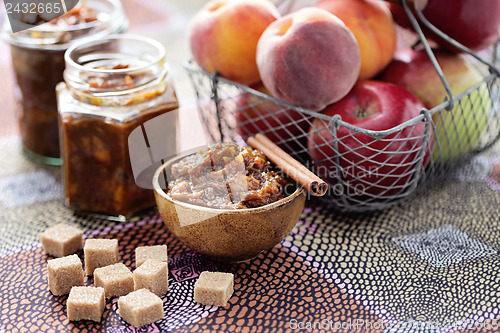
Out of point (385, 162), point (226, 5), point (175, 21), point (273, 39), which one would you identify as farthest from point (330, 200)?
point (175, 21)

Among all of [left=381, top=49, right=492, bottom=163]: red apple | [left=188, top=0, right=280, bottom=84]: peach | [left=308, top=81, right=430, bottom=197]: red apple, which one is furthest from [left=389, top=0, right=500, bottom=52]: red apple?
[left=188, top=0, right=280, bottom=84]: peach

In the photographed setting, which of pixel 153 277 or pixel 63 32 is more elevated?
pixel 63 32

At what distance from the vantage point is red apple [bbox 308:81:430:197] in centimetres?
92

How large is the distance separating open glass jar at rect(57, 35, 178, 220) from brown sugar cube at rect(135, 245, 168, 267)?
135mm

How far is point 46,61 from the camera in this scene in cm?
106

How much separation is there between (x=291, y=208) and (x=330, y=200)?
8.2 inches

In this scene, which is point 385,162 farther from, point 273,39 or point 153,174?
point 153,174

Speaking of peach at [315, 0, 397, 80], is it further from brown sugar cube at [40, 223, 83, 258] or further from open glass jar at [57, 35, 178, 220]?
brown sugar cube at [40, 223, 83, 258]

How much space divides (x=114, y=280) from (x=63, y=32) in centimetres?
53

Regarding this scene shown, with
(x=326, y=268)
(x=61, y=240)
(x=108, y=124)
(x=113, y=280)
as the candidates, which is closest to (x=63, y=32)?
(x=108, y=124)

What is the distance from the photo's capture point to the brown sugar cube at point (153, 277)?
79 cm

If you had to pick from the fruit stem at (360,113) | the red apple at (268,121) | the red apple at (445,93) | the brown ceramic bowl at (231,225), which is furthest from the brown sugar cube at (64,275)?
the red apple at (445,93)

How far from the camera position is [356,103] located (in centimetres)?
97

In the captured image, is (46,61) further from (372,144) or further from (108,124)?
(372,144)
